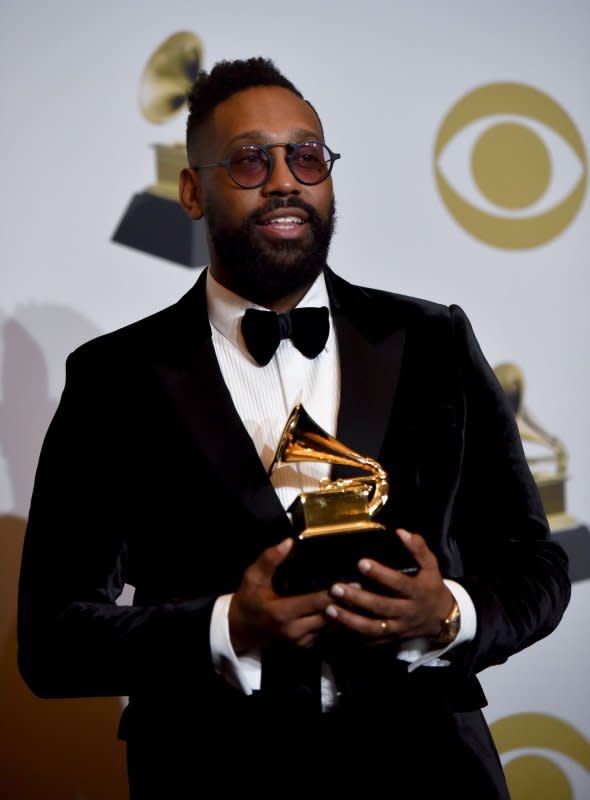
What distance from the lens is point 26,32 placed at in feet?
7.43

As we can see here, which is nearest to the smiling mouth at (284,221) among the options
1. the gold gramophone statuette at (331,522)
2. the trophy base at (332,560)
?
the gold gramophone statuette at (331,522)

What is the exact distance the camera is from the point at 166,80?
233 centimetres

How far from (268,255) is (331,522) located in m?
0.45

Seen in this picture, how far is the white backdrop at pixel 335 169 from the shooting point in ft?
7.48

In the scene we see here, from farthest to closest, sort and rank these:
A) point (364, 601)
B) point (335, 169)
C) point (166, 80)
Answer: point (335, 169) < point (166, 80) < point (364, 601)

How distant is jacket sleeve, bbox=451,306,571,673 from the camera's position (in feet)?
4.75

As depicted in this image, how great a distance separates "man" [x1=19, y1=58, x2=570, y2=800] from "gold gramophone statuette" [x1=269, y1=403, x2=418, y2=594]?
0.03m

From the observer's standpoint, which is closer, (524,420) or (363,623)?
(363,623)

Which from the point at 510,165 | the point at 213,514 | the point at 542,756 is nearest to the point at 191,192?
the point at 213,514

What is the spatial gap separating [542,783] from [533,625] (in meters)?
1.50

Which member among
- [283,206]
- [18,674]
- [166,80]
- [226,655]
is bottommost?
[18,674]

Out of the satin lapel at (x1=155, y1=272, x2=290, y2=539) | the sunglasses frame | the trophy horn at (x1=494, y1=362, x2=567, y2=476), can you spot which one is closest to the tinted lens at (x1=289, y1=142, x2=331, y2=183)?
the sunglasses frame

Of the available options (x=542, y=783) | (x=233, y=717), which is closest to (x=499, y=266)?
(x=542, y=783)

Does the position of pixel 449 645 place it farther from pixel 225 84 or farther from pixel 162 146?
pixel 162 146
